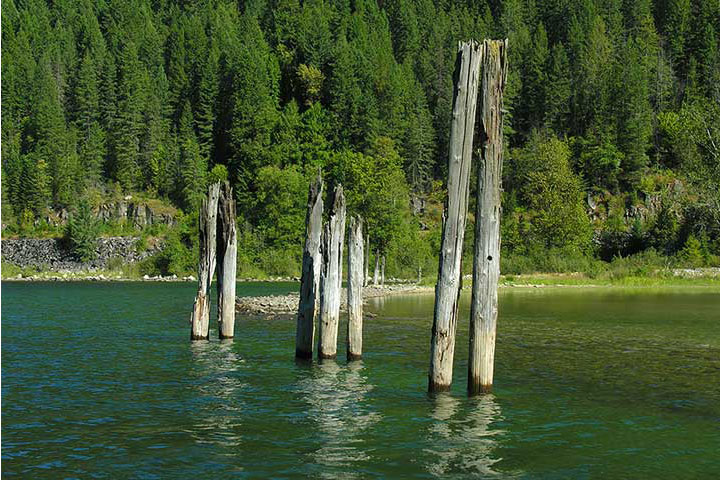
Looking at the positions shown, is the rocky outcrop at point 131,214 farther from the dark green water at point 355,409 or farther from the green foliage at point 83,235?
the dark green water at point 355,409

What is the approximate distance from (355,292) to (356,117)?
4461 inches

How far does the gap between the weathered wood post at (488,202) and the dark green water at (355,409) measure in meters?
2.25

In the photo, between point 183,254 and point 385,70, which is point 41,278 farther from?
point 385,70

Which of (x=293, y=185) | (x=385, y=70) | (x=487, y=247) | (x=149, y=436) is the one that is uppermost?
(x=385, y=70)

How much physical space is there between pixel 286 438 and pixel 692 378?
13069mm

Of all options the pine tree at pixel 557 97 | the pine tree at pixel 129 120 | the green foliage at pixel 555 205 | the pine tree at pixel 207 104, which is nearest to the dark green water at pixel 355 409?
the green foliage at pixel 555 205

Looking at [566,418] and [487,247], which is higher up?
[487,247]

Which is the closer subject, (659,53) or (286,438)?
(286,438)

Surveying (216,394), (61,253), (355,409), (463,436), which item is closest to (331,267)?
(216,394)

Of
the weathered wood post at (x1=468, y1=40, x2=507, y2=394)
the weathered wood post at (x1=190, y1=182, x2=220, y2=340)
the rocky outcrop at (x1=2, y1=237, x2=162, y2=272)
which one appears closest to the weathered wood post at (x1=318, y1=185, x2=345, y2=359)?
the weathered wood post at (x1=190, y1=182, x2=220, y2=340)

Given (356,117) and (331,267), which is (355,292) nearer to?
(331,267)

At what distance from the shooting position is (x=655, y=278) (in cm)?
8444

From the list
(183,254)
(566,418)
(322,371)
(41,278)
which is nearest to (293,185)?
(183,254)

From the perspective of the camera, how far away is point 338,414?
691 inches
